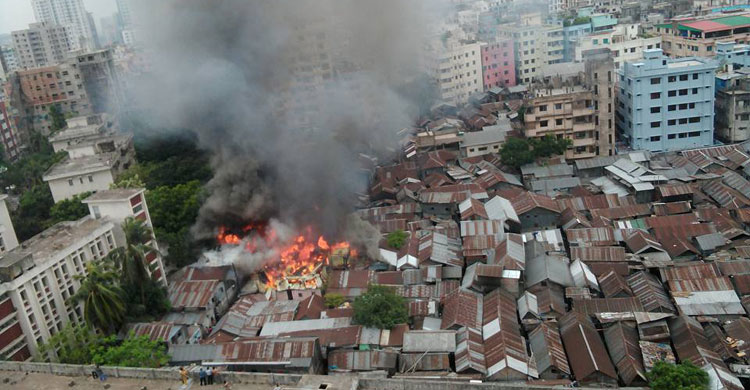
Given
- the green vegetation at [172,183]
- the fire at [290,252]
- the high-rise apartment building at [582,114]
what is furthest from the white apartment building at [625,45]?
the green vegetation at [172,183]

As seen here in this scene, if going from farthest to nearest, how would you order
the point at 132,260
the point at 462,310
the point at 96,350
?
1. the point at 132,260
2. the point at 462,310
3. the point at 96,350

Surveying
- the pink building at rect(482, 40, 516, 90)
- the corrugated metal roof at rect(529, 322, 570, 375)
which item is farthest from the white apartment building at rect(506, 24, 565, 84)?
the corrugated metal roof at rect(529, 322, 570, 375)

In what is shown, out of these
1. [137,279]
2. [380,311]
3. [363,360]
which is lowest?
[363,360]

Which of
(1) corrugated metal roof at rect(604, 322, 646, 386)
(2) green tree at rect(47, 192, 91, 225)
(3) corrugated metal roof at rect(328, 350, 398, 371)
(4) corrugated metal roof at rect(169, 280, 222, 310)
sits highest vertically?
(2) green tree at rect(47, 192, 91, 225)

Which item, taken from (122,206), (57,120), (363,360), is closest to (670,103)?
(363,360)

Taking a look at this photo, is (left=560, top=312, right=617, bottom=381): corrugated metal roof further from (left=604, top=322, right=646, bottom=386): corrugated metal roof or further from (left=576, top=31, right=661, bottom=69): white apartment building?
(left=576, top=31, right=661, bottom=69): white apartment building

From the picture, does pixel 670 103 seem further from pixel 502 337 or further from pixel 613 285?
pixel 502 337
